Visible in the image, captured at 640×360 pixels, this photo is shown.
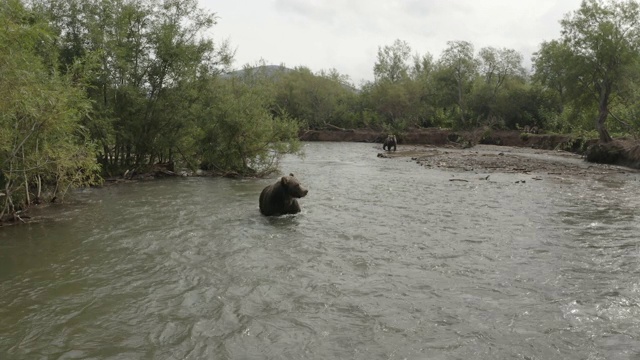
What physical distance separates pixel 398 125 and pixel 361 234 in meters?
55.7

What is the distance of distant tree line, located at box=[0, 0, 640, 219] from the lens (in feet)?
37.9

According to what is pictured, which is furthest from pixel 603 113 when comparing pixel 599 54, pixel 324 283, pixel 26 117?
pixel 26 117

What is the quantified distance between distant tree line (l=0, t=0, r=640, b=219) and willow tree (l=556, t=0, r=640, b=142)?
84mm

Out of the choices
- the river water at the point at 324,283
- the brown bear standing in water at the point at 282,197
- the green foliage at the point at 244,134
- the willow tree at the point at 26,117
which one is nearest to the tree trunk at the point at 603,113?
the river water at the point at 324,283

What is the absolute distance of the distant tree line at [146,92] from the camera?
1154 cm

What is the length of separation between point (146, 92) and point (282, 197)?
13524 mm

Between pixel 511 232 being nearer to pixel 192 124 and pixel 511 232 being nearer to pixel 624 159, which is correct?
pixel 192 124

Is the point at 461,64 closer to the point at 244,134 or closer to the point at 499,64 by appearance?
the point at 499,64

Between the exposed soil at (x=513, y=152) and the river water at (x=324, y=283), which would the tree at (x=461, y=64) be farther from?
the river water at (x=324, y=283)

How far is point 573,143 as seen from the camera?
4119cm

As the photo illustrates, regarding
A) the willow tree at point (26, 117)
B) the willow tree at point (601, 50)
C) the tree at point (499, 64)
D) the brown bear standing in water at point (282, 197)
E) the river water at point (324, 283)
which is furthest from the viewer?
the tree at point (499, 64)

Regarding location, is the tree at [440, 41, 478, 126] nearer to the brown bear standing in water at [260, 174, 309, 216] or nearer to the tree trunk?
the tree trunk

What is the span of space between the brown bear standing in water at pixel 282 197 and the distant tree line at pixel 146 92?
5.73m

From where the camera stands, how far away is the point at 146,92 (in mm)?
22938
